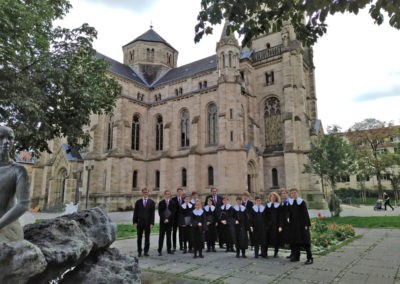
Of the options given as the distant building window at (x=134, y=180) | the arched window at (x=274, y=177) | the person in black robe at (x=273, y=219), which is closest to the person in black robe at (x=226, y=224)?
the person in black robe at (x=273, y=219)

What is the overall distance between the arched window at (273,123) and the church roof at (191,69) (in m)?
7.89

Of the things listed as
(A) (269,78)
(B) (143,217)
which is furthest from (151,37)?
(B) (143,217)

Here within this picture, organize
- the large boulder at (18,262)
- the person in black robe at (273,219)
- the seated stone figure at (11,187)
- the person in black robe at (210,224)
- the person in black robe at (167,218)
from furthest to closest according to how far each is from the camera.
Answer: the person in black robe at (210,224)
the person in black robe at (167,218)
the person in black robe at (273,219)
the seated stone figure at (11,187)
the large boulder at (18,262)

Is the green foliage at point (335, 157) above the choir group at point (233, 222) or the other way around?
above

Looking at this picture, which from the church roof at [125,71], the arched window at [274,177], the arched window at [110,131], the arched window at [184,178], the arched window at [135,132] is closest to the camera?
the arched window at [274,177]

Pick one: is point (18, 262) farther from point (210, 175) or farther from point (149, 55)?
point (149, 55)

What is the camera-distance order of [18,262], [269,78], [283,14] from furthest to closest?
[269,78], [283,14], [18,262]

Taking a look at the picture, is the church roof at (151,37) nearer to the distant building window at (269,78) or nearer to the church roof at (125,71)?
the church roof at (125,71)

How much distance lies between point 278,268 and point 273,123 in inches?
1094

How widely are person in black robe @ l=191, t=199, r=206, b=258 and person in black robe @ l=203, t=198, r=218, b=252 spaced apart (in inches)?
17.7

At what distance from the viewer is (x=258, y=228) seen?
8570 millimetres

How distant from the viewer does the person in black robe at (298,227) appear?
7.48m

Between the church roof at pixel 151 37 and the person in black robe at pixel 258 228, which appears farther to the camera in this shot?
the church roof at pixel 151 37

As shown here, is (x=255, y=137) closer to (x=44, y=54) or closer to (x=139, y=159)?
(x=139, y=159)
